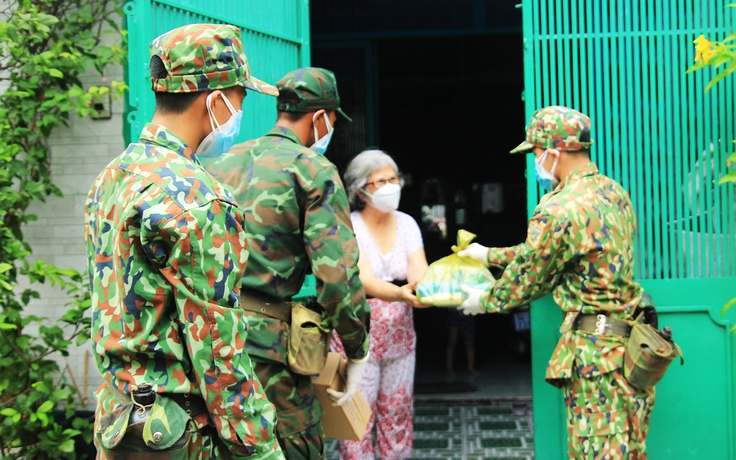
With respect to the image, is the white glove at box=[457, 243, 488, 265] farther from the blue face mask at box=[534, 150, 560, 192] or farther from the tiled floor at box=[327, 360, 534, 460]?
the tiled floor at box=[327, 360, 534, 460]

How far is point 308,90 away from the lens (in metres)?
→ 2.90

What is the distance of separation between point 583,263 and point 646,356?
1.42 feet

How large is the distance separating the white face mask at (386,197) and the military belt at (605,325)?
116 centimetres

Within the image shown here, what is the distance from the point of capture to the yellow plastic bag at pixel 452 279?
3.69 m

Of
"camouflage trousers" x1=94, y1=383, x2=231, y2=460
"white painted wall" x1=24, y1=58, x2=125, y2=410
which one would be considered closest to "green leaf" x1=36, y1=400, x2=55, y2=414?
"white painted wall" x1=24, y1=58, x2=125, y2=410

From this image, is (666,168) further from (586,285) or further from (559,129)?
(586,285)

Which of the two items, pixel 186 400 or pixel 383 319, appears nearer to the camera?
pixel 186 400

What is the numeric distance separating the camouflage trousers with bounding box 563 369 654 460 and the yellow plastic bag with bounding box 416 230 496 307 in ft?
2.23

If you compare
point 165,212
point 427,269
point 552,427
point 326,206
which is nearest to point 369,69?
point 427,269

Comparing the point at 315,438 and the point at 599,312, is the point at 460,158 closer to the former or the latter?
the point at 599,312

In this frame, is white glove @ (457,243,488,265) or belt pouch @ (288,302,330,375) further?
white glove @ (457,243,488,265)

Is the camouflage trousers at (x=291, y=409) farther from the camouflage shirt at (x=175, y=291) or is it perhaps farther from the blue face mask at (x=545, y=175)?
the blue face mask at (x=545, y=175)

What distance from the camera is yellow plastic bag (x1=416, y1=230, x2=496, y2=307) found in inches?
145

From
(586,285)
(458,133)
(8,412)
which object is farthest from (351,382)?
(458,133)
